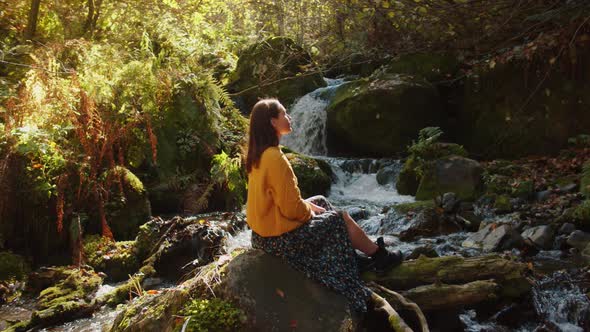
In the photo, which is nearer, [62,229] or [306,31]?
[62,229]

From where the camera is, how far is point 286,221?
387cm

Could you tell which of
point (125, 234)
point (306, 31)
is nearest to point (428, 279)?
point (125, 234)

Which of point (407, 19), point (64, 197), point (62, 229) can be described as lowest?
point (62, 229)

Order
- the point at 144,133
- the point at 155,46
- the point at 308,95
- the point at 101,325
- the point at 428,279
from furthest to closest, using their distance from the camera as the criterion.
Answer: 1. the point at 308,95
2. the point at 155,46
3. the point at 144,133
4. the point at 101,325
5. the point at 428,279

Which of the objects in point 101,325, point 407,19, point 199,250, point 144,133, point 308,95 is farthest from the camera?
point 308,95

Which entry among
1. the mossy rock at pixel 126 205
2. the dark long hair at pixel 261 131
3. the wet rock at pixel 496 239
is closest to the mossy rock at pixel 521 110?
the wet rock at pixel 496 239

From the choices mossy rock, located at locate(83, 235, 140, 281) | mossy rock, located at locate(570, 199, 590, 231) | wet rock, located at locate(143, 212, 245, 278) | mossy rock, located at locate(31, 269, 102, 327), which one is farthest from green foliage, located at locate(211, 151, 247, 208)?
mossy rock, located at locate(570, 199, 590, 231)

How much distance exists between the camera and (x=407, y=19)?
775cm

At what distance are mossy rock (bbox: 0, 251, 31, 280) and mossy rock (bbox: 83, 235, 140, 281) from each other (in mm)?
843

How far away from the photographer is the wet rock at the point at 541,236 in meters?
7.03

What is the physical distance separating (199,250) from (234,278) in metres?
3.15

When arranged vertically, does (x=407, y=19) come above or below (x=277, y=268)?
above

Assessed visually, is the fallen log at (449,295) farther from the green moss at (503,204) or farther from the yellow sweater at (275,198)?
the green moss at (503,204)

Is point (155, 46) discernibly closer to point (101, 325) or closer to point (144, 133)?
point (144, 133)
